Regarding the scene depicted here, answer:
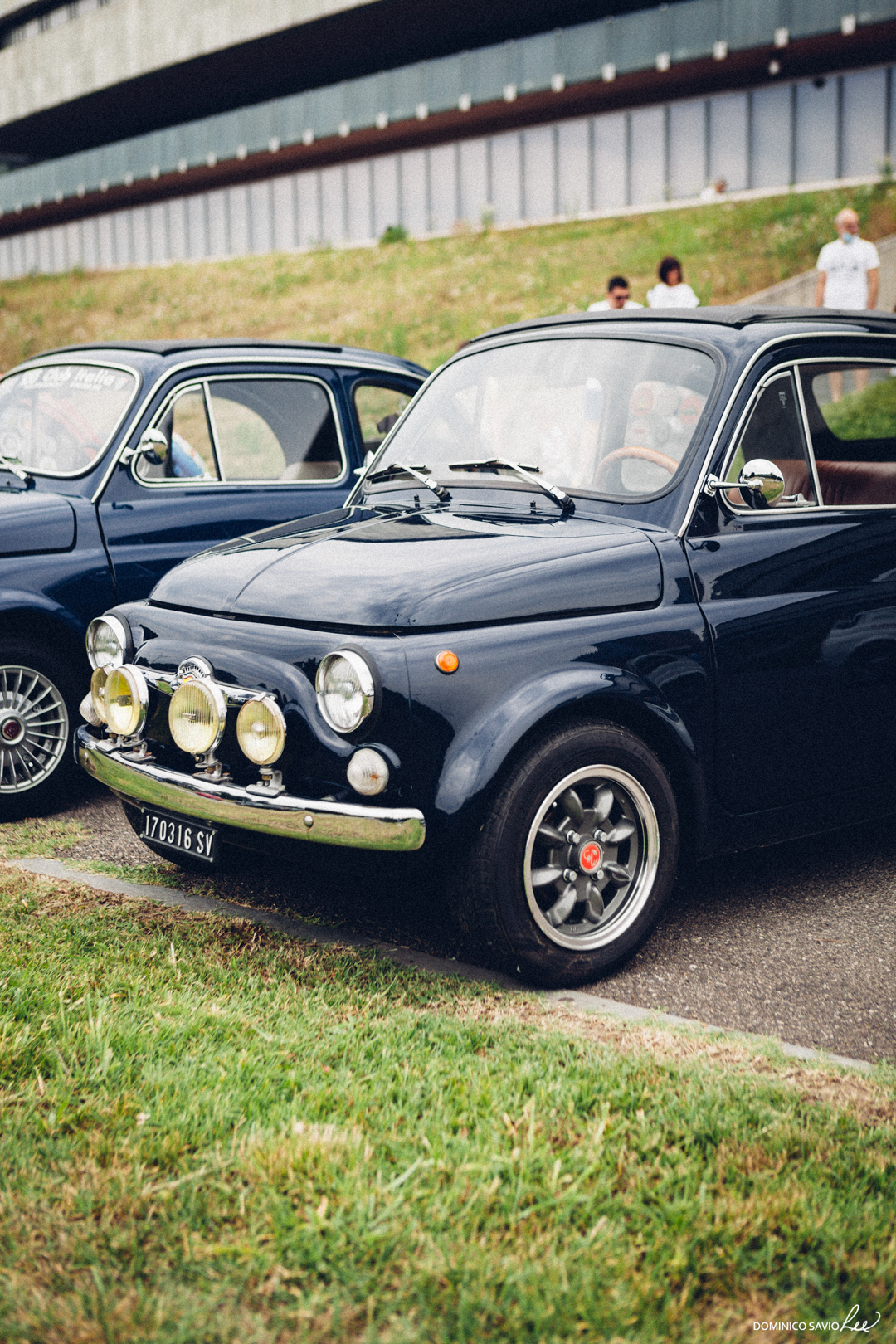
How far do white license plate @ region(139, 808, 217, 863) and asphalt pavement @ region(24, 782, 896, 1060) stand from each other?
0.91 ft

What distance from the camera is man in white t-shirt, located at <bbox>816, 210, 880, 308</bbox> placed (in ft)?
38.4

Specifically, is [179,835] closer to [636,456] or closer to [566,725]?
[566,725]

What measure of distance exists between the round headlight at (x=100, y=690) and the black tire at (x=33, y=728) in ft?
4.79

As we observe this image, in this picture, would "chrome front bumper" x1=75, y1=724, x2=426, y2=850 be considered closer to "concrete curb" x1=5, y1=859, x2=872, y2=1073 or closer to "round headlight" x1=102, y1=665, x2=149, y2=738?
"round headlight" x1=102, y1=665, x2=149, y2=738

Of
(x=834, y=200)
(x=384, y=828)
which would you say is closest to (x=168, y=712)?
(x=384, y=828)

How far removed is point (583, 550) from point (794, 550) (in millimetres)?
830

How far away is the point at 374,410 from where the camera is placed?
712 cm

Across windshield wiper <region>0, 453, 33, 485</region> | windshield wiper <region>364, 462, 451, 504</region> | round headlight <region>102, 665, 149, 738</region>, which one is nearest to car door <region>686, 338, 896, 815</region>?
windshield wiper <region>364, 462, 451, 504</region>

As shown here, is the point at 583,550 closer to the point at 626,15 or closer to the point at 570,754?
the point at 570,754

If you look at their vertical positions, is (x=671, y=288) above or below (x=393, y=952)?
above

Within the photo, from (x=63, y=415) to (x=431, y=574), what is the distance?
341 centimetres

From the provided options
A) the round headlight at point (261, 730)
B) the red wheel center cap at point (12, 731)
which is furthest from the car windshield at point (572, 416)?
the red wheel center cap at point (12, 731)

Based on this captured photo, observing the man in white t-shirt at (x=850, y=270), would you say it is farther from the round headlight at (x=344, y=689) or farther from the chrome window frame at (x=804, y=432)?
the round headlight at (x=344, y=689)

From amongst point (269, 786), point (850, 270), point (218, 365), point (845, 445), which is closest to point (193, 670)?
point (269, 786)
